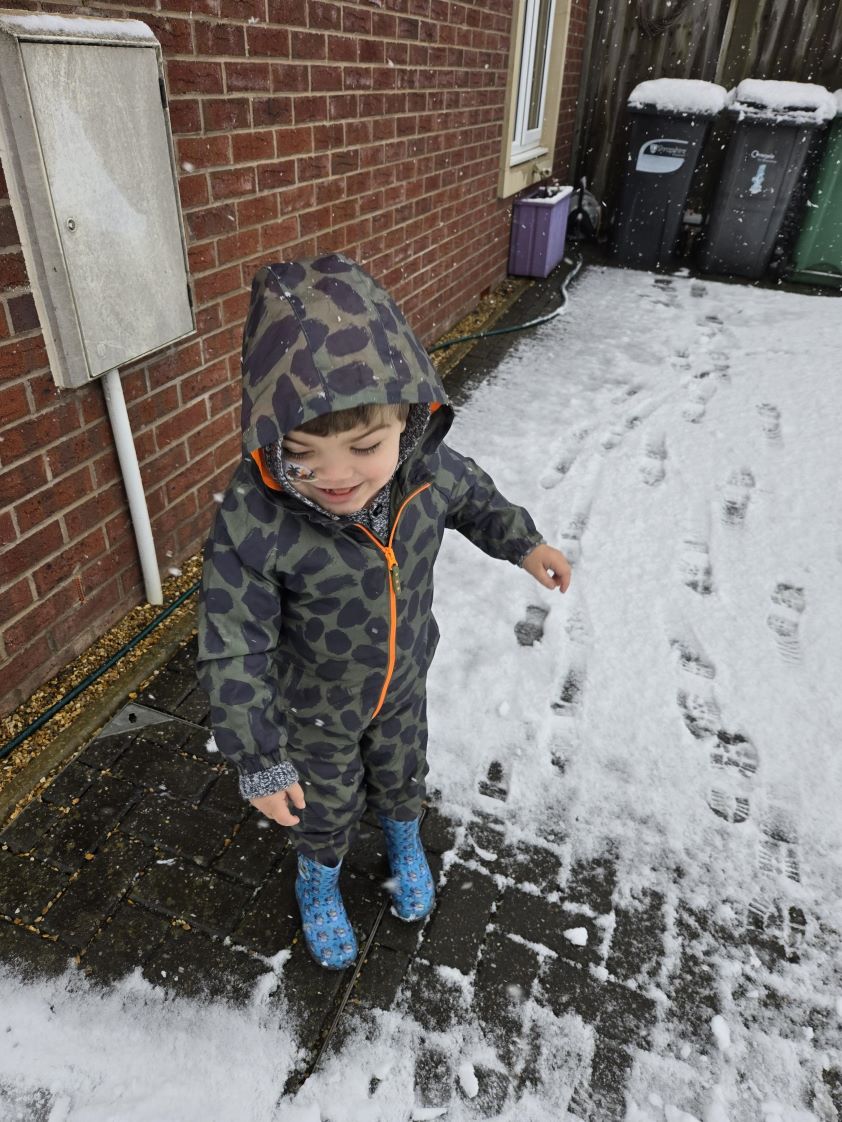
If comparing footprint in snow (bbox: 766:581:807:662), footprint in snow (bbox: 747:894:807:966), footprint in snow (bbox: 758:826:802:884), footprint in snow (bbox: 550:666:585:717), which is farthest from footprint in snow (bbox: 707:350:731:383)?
footprint in snow (bbox: 747:894:807:966)

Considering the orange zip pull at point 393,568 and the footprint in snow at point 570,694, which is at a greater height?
the orange zip pull at point 393,568

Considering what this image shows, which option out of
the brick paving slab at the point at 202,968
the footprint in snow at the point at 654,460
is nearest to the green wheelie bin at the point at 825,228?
the footprint in snow at the point at 654,460

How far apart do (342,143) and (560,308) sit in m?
3.06

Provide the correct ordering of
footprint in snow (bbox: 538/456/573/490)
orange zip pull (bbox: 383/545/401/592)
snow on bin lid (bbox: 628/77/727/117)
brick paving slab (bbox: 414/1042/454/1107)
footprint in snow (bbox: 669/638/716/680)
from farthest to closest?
snow on bin lid (bbox: 628/77/727/117) < footprint in snow (bbox: 538/456/573/490) < footprint in snow (bbox: 669/638/716/680) < brick paving slab (bbox: 414/1042/454/1107) < orange zip pull (bbox: 383/545/401/592)

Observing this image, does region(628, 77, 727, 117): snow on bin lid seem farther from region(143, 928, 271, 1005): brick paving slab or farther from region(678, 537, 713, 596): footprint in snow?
region(143, 928, 271, 1005): brick paving slab

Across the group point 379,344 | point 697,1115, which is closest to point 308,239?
point 379,344

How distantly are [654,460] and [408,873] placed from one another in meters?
2.71

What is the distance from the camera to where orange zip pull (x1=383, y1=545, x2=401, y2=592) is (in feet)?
4.11

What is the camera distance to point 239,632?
1157 mm

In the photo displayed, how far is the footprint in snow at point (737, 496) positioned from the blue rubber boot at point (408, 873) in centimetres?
221

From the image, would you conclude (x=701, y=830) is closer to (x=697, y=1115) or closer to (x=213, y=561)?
(x=697, y=1115)

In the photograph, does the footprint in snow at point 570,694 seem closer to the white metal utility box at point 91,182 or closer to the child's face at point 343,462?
the child's face at point 343,462

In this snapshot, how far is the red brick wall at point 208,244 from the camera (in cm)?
199

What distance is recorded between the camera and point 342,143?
3.23 m
